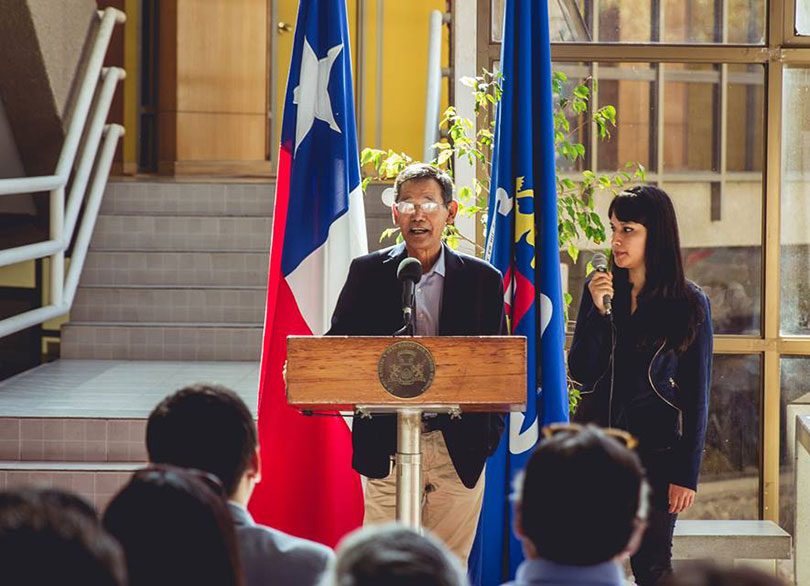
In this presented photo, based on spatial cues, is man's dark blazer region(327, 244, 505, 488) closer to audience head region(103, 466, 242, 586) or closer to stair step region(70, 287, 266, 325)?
audience head region(103, 466, 242, 586)

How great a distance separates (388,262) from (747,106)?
238 centimetres

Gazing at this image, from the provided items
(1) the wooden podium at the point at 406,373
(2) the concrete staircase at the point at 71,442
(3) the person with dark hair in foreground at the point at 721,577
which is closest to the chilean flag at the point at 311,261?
(2) the concrete staircase at the point at 71,442

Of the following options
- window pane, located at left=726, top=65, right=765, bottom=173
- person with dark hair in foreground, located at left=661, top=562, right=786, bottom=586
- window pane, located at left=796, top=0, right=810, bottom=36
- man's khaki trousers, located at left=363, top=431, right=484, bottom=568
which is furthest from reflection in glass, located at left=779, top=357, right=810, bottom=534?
person with dark hair in foreground, located at left=661, top=562, right=786, bottom=586

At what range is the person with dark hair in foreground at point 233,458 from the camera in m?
1.89

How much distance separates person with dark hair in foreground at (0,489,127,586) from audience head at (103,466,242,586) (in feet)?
0.77

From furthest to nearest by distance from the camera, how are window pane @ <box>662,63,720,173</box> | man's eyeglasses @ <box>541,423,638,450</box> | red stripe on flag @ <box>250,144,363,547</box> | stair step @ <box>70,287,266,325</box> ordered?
stair step @ <box>70,287,266,325</box>
window pane @ <box>662,63,720,173</box>
red stripe on flag @ <box>250,144,363,547</box>
man's eyeglasses @ <box>541,423,638,450</box>

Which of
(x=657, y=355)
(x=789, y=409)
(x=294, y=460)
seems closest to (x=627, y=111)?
(x=789, y=409)

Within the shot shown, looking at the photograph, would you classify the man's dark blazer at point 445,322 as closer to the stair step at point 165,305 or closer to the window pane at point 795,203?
the window pane at point 795,203

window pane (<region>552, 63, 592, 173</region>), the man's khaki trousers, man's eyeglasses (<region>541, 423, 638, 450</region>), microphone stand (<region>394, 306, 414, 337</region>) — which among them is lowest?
the man's khaki trousers

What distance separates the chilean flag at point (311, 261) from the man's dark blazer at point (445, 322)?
68 cm

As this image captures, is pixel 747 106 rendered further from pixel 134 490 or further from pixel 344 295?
pixel 134 490

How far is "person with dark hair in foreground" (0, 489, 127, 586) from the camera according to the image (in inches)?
45.4

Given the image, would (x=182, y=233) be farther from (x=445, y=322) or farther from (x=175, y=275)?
(x=445, y=322)

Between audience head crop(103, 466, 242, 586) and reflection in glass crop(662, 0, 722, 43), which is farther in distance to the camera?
reflection in glass crop(662, 0, 722, 43)
